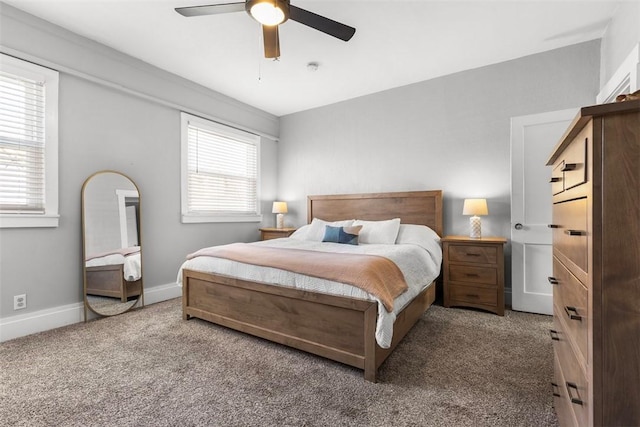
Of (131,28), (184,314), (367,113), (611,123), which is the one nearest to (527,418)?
(611,123)

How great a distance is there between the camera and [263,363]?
6.81 ft

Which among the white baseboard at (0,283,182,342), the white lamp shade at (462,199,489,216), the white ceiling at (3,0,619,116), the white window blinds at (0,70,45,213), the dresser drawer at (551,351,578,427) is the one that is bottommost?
the white baseboard at (0,283,182,342)

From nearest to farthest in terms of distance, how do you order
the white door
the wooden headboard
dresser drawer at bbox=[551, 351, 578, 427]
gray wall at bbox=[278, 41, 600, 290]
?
dresser drawer at bbox=[551, 351, 578, 427] → the white door → gray wall at bbox=[278, 41, 600, 290] → the wooden headboard

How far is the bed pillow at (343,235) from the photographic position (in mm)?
3394

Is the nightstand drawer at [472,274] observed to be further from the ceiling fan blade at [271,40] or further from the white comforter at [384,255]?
the ceiling fan blade at [271,40]

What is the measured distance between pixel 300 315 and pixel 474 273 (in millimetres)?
2013

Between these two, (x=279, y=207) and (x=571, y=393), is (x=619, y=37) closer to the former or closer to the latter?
(x=571, y=393)

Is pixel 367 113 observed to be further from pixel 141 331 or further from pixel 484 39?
pixel 141 331

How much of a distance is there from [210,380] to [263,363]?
1.18ft

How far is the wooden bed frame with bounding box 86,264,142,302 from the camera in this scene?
291 cm

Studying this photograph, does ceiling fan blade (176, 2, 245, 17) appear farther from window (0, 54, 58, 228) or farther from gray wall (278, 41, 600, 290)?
gray wall (278, 41, 600, 290)

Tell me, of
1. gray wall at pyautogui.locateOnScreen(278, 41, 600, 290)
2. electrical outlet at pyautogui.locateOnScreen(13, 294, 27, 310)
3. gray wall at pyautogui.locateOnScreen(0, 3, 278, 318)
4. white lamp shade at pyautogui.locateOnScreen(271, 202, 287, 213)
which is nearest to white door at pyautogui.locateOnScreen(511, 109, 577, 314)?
gray wall at pyautogui.locateOnScreen(278, 41, 600, 290)

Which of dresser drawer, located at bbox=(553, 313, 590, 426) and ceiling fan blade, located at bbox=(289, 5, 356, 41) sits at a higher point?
ceiling fan blade, located at bbox=(289, 5, 356, 41)

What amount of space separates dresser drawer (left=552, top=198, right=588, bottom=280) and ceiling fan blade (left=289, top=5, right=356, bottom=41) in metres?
1.67
